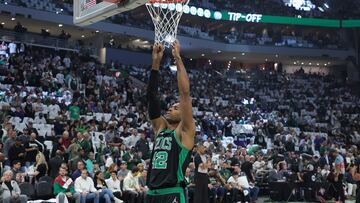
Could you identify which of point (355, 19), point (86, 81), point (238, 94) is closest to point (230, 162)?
point (86, 81)

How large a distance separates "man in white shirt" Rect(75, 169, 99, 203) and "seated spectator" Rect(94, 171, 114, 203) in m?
0.25

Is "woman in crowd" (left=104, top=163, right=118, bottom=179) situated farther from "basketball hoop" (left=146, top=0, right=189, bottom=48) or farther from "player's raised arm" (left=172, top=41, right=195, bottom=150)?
"player's raised arm" (left=172, top=41, right=195, bottom=150)

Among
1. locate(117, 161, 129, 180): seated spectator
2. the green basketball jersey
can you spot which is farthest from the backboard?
locate(117, 161, 129, 180): seated spectator

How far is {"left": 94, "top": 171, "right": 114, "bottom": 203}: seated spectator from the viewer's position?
13273mm

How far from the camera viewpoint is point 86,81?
79.9ft

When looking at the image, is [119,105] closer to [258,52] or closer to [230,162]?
[230,162]

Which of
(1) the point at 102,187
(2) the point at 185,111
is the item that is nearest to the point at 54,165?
(1) the point at 102,187

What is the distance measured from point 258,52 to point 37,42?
65.2 ft

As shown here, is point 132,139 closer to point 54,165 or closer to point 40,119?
point 40,119

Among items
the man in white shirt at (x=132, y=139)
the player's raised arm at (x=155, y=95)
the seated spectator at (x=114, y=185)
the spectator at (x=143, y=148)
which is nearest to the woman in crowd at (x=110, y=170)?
the seated spectator at (x=114, y=185)

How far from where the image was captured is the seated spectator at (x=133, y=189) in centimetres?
1405

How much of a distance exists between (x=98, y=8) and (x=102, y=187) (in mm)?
6526

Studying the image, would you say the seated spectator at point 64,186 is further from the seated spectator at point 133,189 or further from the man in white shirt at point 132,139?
the man in white shirt at point 132,139

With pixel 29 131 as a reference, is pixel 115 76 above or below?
above
